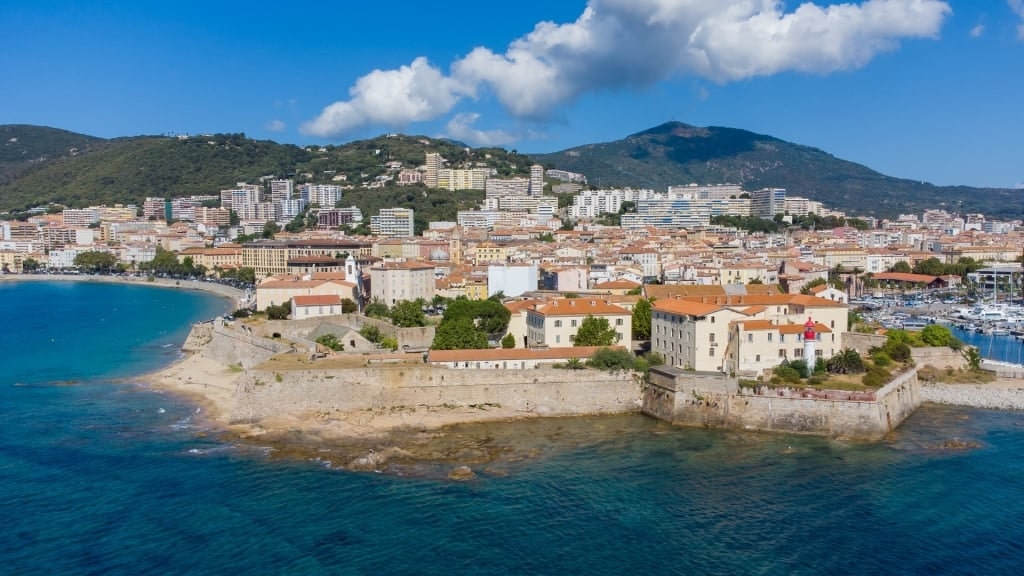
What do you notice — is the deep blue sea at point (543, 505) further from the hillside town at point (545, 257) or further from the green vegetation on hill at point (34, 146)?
the green vegetation on hill at point (34, 146)

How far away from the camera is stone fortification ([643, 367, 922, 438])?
83.8 ft

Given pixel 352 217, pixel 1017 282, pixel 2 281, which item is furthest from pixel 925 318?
pixel 2 281

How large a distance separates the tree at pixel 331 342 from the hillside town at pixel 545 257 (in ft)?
20.0

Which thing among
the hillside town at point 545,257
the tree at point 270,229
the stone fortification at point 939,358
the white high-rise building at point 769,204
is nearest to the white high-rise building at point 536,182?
the hillside town at point 545,257

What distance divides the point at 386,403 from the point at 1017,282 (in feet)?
215

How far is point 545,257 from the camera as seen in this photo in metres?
67.6

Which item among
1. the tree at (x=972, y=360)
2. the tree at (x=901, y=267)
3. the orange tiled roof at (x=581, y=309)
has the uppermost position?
the tree at (x=901, y=267)

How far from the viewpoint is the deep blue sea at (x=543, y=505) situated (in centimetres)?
1698

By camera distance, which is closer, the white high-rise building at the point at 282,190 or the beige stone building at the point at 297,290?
the beige stone building at the point at 297,290

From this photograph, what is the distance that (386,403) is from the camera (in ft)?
89.1

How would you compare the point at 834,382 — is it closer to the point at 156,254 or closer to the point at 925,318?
the point at 925,318

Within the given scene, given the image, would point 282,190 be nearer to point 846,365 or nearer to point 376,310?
point 376,310

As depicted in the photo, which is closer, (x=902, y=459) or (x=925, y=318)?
(x=902, y=459)

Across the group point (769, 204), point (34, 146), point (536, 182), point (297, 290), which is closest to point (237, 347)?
point (297, 290)
